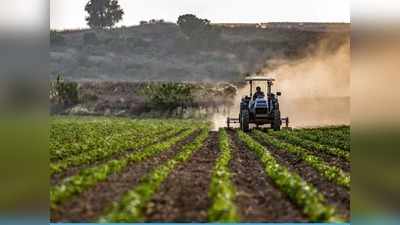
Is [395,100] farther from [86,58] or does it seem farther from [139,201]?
[86,58]

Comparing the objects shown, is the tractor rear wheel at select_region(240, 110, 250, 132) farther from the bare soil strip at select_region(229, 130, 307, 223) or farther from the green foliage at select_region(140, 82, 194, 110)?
the bare soil strip at select_region(229, 130, 307, 223)

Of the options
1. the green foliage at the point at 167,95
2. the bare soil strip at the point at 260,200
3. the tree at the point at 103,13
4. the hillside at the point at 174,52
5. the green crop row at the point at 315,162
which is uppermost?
the tree at the point at 103,13

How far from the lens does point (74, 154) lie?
1233 centimetres

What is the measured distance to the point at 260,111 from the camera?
49.0 ft

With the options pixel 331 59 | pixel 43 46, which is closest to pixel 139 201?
pixel 43 46

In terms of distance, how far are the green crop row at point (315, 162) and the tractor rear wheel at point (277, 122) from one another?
240 mm

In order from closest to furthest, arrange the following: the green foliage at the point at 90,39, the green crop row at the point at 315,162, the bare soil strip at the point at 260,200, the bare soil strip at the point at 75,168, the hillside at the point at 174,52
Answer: the bare soil strip at the point at 260,200, the bare soil strip at the point at 75,168, the green crop row at the point at 315,162, the hillside at the point at 174,52, the green foliage at the point at 90,39

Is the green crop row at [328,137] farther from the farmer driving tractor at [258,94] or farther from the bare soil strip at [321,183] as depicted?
the farmer driving tractor at [258,94]

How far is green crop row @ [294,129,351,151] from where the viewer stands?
1311 cm

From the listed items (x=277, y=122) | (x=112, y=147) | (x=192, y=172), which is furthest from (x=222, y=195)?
(x=277, y=122)

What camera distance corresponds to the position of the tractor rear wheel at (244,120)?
14641 mm

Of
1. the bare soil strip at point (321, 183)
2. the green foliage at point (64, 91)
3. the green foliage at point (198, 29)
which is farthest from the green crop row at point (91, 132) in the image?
the bare soil strip at point (321, 183)

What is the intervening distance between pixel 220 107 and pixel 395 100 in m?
5.42

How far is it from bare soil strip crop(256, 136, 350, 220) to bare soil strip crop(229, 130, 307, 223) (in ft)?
1.65
